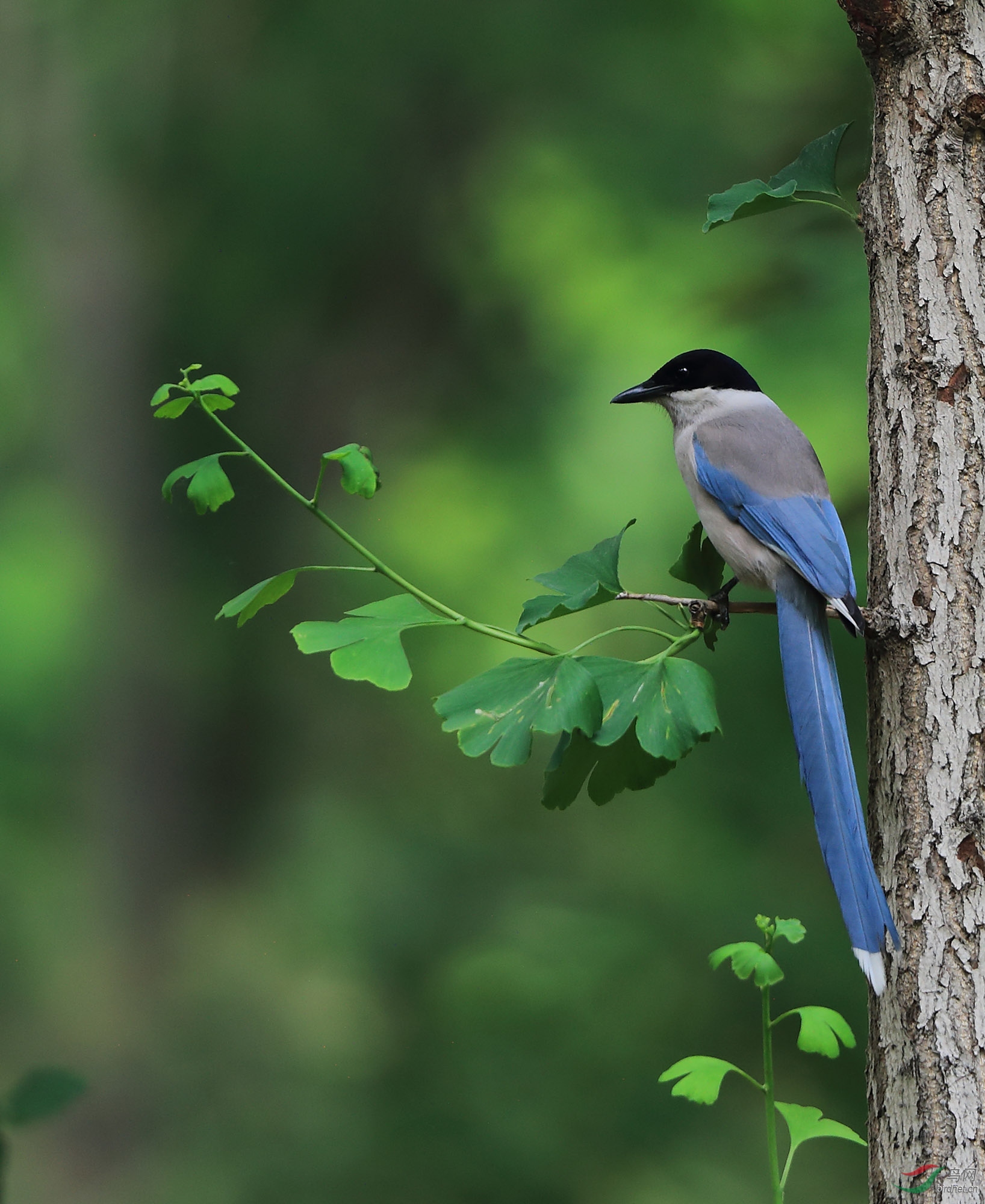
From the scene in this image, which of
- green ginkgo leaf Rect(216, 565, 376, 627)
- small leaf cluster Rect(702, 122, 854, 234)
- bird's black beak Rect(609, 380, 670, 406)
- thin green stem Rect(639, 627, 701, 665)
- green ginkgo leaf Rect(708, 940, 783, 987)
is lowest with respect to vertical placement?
green ginkgo leaf Rect(708, 940, 783, 987)

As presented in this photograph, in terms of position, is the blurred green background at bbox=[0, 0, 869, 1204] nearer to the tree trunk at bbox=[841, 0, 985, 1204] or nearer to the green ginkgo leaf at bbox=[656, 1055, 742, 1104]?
the tree trunk at bbox=[841, 0, 985, 1204]

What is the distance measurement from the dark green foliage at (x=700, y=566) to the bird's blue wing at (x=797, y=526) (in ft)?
0.15

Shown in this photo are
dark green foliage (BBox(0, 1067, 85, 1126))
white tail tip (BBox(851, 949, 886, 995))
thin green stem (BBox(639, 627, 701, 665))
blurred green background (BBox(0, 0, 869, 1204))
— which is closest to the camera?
white tail tip (BBox(851, 949, 886, 995))

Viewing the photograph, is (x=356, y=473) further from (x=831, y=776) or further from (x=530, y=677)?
(x=831, y=776)

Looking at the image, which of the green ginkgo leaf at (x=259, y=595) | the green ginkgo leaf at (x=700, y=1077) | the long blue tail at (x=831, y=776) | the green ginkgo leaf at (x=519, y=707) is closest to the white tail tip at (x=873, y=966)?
the long blue tail at (x=831, y=776)

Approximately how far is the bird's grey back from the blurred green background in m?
1.03

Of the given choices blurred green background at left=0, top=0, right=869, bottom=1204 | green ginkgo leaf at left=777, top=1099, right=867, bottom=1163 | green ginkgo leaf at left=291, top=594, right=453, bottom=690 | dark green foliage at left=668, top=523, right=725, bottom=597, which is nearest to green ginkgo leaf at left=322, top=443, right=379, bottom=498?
green ginkgo leaf at left=291, top=594, right=453, bottom=690

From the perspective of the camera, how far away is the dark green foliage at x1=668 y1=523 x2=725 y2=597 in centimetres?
124

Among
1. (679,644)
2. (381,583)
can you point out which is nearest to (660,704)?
(679,644)

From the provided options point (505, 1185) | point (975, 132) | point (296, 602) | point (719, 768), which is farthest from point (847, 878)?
point (296, 602)

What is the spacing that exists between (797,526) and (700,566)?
0.37ft

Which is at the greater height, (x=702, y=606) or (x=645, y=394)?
(x=645, y=394)

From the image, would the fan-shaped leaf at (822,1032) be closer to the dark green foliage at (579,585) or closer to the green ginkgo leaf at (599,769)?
the green ginkgo leaf at (599,769)

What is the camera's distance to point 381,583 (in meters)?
2.99
